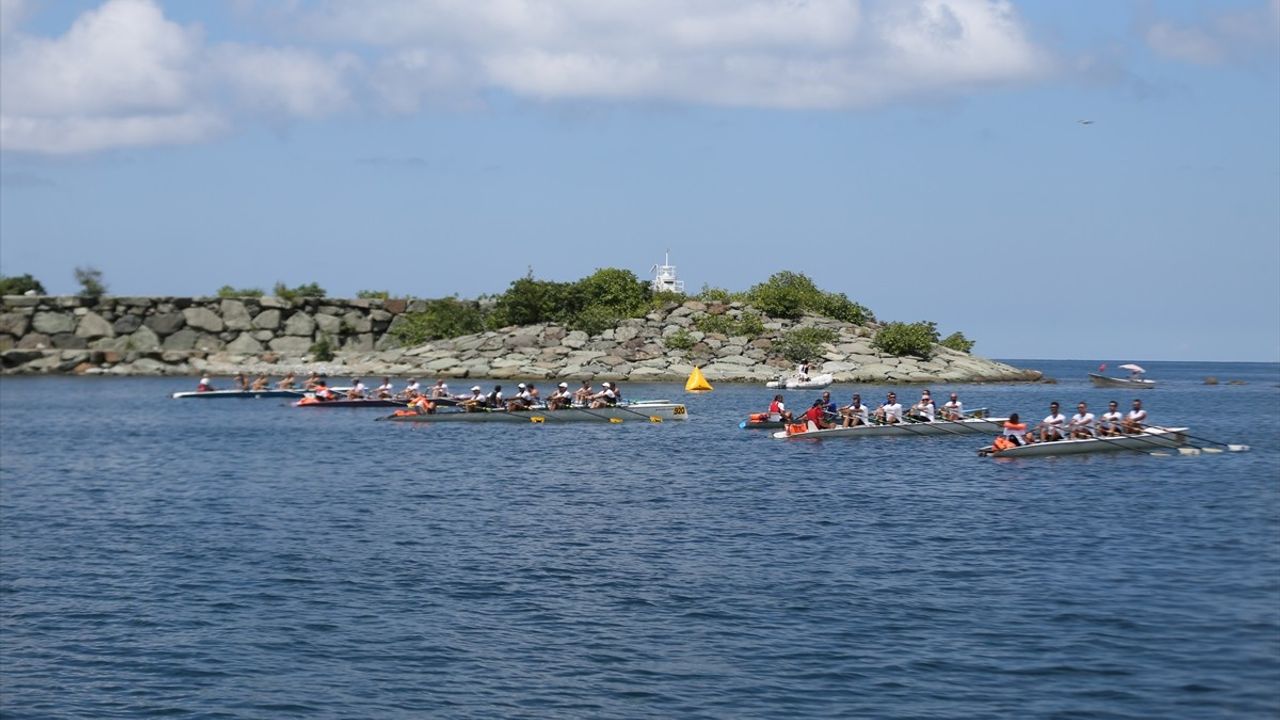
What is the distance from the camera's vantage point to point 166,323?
376 ft

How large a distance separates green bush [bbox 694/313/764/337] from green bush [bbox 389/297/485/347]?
59.9ft

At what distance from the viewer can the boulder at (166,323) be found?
4513 inches

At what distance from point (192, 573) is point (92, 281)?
97645 millimetres

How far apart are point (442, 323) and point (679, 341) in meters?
21.6

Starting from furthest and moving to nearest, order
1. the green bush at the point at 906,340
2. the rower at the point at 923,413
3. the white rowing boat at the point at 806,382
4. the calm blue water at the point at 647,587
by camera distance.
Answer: the green bush at the point at 906,340
the white rowing boat at the point at 806,382
the rower at the point at 923,413
the calm blue water at the point at 647,587

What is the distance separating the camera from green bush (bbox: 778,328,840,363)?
9356 centimetres

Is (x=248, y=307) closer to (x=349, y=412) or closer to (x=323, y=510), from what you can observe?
(x=349, y=412)

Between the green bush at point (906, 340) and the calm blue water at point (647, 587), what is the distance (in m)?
45.7

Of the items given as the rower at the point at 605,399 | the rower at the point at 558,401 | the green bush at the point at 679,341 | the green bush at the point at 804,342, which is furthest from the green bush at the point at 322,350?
the rower at the point at 605,399

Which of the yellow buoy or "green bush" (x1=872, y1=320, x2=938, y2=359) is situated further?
"green bush" (x1=872, y1=320, x2=938, y2=359)

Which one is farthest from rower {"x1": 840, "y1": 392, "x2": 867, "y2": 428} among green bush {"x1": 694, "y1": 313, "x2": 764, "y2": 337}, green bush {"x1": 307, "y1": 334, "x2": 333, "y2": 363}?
green bush {"x1": 307, "y1": 334, "x2": 333, "y2": 363}

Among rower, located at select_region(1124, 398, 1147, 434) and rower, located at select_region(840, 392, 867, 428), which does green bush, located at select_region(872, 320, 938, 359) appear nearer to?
rower, located at select_region(840, 392, 867, 428)

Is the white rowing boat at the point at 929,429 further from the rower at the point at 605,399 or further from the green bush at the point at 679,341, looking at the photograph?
the green bush at the point at 679,341

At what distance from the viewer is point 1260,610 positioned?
74.7 ft
